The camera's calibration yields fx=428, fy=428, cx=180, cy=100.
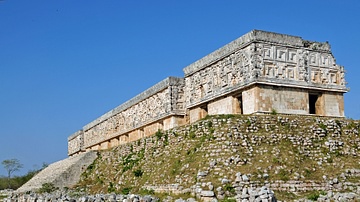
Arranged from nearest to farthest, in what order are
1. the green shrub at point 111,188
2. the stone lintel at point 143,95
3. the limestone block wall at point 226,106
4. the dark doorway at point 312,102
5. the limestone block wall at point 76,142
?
1. the limestone block wall at point 226,106
2. the dark doorway at point 312,102
3. the green shrub at point 111,188
4. the stone lintel at point 143,95
5. the limestone block wall at point 76,142

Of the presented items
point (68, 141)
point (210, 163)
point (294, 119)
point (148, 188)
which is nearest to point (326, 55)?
point (294, 119)

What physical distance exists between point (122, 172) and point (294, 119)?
400 inches

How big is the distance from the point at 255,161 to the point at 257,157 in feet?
0.95

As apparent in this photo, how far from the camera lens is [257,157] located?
16.5 meters

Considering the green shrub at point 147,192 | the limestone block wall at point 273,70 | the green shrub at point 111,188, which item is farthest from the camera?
the green shrub at point 111,188

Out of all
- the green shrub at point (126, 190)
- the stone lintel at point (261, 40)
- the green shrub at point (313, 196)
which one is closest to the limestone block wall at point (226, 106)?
the stone lintel at point (261, 40)

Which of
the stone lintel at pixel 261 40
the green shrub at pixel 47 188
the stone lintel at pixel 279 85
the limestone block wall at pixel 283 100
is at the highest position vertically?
the stone lintel at pixel 261 40

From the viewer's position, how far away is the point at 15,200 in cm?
2250

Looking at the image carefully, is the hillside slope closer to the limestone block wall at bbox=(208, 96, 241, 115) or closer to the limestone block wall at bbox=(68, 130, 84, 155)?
the limestone block wall at bbox=(208, 96, 241, 115)

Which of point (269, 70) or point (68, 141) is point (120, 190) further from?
point (68, 141)

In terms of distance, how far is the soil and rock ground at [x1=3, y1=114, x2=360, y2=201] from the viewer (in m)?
15.2

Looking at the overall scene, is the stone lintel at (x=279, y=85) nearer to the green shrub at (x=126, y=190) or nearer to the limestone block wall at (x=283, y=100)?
the limestone block wall at (x=283, y=100)

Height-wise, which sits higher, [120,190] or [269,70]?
[269,70]

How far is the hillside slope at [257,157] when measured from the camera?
51.0ft
